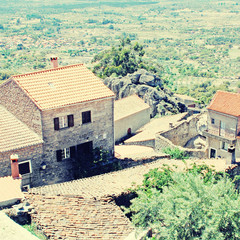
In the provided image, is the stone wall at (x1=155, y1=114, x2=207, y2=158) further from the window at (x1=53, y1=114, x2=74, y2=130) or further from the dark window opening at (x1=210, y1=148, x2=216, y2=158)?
the window at (x1=53, y1=114, x2=74, y2=130)

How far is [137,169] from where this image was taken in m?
23.1

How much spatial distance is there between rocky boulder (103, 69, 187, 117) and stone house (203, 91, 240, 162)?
1228cm

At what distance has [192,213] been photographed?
15672 millimetres

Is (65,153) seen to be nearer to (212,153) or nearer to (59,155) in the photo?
(59,155)

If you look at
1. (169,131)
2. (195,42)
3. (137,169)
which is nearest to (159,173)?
(137,169)

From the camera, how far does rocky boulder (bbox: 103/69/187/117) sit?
4741 centimetres

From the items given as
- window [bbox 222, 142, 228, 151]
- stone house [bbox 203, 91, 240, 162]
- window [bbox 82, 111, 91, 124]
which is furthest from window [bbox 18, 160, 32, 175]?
window [bbox 222, 142, 228, 151]

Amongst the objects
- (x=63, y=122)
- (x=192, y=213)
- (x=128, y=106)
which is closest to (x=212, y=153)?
(x=128, y=106)

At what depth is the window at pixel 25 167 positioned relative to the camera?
23.4m

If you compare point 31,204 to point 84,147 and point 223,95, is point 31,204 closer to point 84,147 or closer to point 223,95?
point 84,147

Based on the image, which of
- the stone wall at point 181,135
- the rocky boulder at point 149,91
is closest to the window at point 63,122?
the stone wall at point 181,135

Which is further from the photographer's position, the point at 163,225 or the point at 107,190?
the point at 107,190

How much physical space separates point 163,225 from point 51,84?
1258cm

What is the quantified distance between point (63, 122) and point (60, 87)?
234cm
